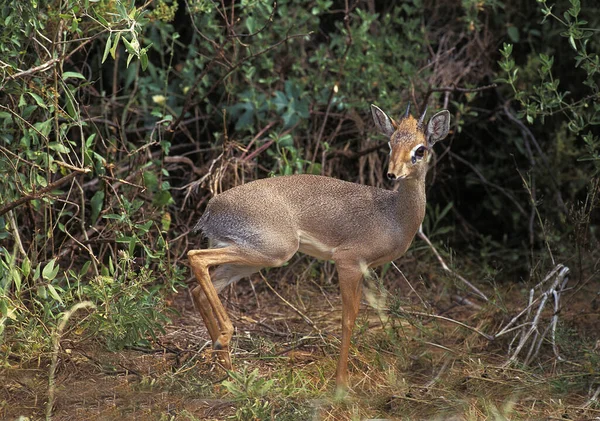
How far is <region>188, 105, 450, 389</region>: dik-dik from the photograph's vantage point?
4.97 m

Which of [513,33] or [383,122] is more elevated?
[383,122]

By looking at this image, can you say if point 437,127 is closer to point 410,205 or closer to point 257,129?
point 410,205

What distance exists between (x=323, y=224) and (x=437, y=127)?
2.84ft

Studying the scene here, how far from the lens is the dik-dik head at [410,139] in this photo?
4.88 meters

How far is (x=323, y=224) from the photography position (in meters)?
5.19

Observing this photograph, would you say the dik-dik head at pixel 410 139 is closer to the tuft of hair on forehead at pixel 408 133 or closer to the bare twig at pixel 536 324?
the tuft of hair on forehead at pixel 408 133

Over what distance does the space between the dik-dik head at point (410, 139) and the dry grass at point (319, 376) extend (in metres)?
0.77

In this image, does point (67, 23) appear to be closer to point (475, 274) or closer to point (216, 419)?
point (216, 419)

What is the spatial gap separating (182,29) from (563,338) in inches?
156

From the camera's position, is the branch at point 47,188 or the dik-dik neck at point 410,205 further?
the dik-dik neck at point 410,205

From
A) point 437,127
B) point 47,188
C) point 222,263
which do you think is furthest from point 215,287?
point 437,127

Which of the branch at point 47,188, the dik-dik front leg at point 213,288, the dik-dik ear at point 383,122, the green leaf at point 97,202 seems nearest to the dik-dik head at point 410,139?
the dik-dik ear at point 383,122

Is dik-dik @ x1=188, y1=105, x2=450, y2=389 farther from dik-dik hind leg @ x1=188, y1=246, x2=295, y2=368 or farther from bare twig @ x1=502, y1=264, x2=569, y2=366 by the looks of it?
bare twig @ x1=502, y1=264, x2=569, y2=366

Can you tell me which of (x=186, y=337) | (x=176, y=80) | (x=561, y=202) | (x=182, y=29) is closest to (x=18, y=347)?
(x=186, y=337)
